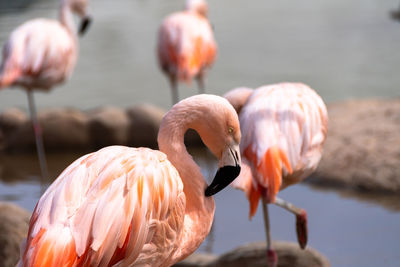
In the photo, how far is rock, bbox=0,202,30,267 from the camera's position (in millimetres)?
3150

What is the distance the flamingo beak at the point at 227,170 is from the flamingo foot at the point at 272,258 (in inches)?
41.8

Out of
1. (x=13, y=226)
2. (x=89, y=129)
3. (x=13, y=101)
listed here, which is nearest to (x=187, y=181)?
(x=13, y=226)

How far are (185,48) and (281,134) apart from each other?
2.95 m

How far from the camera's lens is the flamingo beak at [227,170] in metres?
2.23

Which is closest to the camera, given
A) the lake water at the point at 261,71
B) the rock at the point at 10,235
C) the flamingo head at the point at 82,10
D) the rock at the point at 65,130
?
the rock at the point at 10,235

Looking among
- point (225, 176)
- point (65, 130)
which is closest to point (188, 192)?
point (225, 176)

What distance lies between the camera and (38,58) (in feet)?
18.0

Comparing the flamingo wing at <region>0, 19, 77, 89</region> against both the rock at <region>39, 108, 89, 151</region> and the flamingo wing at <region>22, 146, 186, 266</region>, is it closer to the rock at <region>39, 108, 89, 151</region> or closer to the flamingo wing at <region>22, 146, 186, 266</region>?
the rock at <region>39, 108, 89, 151</region>

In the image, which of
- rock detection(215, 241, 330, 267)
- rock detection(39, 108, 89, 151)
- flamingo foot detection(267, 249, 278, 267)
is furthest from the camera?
rock detection(39, 108, 89, 151)

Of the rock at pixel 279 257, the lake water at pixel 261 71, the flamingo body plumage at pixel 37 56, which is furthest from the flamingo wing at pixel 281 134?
the flamingo body plumage at pixel 37 56

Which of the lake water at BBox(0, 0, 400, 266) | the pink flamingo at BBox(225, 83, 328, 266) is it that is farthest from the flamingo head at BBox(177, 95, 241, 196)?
the lake water at BBox(0, 0, 400, 266)

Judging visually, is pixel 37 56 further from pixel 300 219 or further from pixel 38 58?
pixel 300 219

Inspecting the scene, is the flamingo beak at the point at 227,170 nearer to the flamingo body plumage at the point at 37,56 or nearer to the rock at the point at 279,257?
the rock at the point at 279,257

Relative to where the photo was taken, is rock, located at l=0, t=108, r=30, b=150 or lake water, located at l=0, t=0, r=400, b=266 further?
rock, located at l=0, t=108, r=30, b=150
